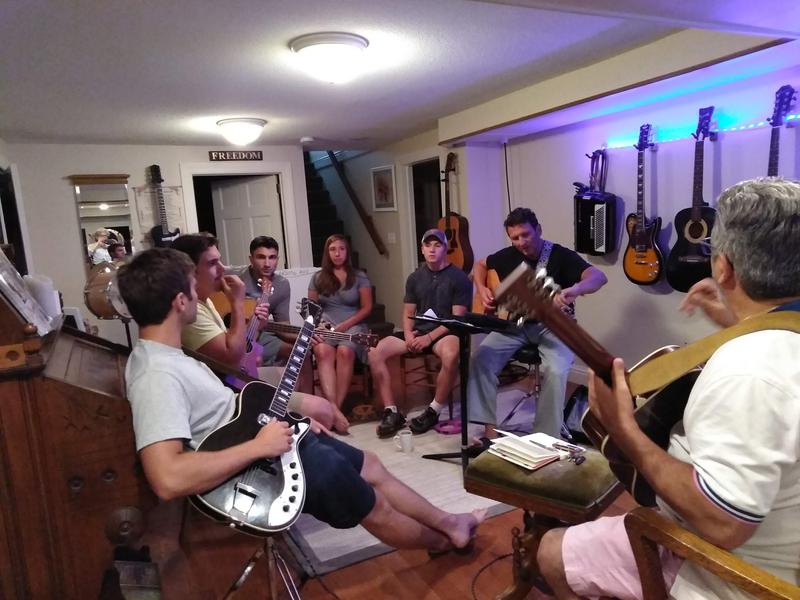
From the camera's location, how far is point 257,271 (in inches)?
142

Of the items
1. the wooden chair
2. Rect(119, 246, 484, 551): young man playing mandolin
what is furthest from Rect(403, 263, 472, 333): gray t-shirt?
the wooden chair

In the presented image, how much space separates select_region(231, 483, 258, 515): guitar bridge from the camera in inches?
56.8

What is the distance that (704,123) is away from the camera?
299cm

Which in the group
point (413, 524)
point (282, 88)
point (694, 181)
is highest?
point (282, 88)

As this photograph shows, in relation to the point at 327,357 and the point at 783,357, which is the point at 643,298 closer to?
the point at 327,357

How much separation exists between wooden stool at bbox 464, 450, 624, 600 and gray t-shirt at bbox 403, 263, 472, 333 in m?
1.61

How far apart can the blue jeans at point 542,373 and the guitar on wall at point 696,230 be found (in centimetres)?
83

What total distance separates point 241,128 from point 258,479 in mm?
3207

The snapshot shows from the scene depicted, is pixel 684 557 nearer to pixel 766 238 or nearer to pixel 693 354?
pixel 693 354

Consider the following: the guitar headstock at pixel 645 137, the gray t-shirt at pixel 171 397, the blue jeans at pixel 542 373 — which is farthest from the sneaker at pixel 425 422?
the guitar headstock at pixel 645 137

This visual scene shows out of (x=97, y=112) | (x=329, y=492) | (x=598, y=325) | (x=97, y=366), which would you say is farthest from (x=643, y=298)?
(x=97, y=112)

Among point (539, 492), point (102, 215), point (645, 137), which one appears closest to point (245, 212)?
point (102, 215)

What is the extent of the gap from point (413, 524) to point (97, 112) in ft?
10.8

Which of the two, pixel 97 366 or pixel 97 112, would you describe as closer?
pixel 97 366
